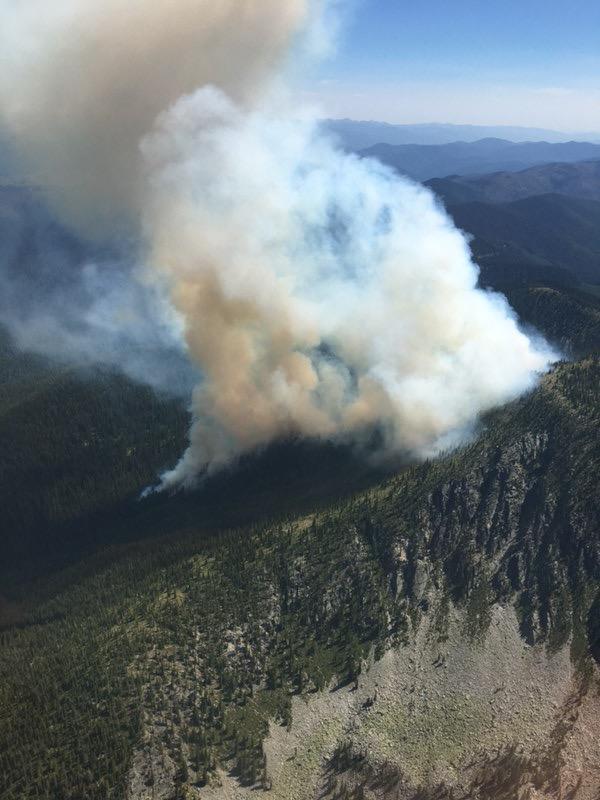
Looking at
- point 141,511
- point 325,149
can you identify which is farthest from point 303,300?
point 141,511

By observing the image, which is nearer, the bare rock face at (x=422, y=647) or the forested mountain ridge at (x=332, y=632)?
the forested mountain ridge at (x=332, y=632)

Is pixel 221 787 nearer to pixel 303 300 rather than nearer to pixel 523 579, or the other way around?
pixel 523 579

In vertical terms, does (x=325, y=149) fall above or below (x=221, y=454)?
above

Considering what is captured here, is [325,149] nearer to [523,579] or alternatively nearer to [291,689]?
[523,579]

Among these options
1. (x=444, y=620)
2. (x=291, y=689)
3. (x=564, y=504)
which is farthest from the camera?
(x=564, y=504)

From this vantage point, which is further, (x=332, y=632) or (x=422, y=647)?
(x=332, y=632)

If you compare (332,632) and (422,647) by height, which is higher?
(332,632)

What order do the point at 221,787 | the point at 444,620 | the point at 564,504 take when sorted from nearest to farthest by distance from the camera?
1. the point at 221,787
2. the point at 444,620
3. the point at 564,504

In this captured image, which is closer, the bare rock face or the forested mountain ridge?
the forested mountain ridge

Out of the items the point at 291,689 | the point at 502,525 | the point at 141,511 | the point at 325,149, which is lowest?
the point at 291,689

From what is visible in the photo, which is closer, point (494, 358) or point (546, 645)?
point (546, 645)
